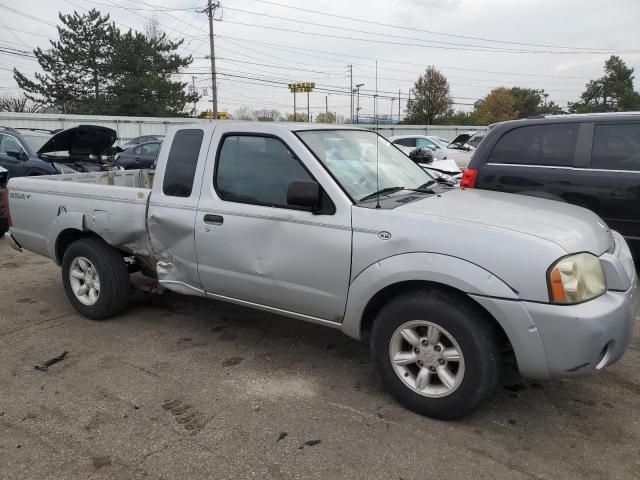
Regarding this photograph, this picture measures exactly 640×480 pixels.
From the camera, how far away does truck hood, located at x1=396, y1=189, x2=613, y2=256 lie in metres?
2.84

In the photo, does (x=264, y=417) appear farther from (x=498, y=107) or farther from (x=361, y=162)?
(x=498, y=107)

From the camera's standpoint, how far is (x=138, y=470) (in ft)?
8.71

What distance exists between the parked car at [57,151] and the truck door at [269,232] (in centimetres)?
805

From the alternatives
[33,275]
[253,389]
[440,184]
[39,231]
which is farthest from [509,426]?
[33,275]

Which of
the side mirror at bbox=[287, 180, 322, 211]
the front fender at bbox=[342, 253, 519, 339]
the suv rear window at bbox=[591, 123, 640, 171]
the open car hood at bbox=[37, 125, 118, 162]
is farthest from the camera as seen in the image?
the open car hood at bbox=[37, 125, 118, 162]

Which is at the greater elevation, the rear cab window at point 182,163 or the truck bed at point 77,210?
the rear cab window at point 182,163

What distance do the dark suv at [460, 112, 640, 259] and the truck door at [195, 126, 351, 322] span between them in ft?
9.87

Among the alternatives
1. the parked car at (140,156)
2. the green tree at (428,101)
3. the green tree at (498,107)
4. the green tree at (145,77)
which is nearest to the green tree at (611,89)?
the green tree at (498,107)

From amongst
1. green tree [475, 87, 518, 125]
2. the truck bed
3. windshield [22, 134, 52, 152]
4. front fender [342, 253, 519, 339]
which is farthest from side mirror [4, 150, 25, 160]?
green tree [475, 87, 518, 125]

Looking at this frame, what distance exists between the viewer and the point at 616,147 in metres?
5.31

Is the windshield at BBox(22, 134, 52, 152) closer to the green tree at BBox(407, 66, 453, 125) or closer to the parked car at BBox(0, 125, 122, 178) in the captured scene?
the parked car at BBox(0, 125, 122, 178)

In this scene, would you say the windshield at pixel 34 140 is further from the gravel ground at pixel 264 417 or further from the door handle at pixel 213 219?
the door handle at pixel 213 219

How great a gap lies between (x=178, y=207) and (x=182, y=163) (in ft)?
1.15

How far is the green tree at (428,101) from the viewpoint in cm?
6569
